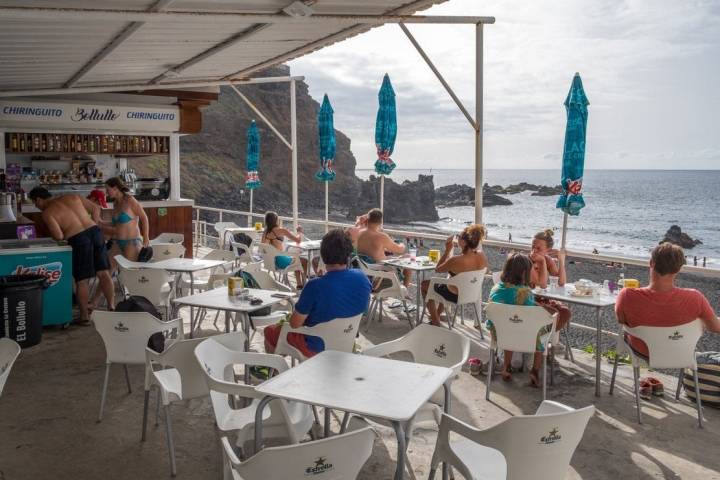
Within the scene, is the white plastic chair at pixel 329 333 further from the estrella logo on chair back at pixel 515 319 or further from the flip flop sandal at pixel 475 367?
the flip flop sandal at pixel 475 367

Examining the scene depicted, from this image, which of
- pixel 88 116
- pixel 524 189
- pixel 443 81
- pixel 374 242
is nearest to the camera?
pixel 443 81

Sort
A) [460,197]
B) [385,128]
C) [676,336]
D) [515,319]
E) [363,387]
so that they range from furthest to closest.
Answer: [460,197]
[385,128]
[515,319]
[676,336]
[363,387]

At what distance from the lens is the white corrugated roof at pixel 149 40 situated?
13.3ft

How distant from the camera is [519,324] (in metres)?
4.08

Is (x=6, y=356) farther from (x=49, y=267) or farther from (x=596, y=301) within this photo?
(x=49, y=267)

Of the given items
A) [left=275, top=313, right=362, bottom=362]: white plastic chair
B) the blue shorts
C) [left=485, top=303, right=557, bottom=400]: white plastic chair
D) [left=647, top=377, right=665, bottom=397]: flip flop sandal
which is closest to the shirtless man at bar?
the blue shorts

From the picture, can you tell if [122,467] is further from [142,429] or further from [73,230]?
[73,230]

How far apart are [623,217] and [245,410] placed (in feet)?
198

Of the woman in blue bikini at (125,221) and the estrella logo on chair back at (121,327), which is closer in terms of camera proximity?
the estrella logo on chair back at (121,327)

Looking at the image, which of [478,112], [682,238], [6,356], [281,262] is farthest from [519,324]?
[682,238]

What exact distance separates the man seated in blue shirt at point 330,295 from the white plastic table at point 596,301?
1.74 metres

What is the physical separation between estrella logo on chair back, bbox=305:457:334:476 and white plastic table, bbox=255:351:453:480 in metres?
0.35

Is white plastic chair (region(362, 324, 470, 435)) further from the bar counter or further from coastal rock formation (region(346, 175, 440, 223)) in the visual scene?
coastal rock formation (region(346, 175, 440, 223))

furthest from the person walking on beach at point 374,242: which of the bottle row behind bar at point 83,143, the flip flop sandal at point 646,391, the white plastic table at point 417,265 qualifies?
the bottle row behind bar at point 83,143
